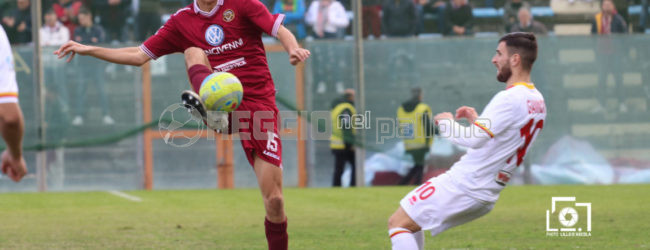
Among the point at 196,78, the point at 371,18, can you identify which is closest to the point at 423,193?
the point at 196,78

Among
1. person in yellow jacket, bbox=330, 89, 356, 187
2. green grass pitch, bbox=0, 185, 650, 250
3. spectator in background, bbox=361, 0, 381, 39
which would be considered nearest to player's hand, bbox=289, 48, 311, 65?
green grass pitch, bbox=0, 185, 650, 250

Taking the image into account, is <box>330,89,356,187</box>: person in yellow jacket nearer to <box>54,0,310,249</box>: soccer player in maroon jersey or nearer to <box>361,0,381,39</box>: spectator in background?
<box>361,0,381,39</box>: spectator in background

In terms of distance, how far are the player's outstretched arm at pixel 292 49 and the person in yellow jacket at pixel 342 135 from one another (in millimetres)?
11447

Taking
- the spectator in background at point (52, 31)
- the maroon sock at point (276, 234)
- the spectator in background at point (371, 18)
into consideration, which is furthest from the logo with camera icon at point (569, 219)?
the spectator in background at point (52, 31)

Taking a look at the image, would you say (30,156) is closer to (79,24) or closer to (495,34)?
(79,24)

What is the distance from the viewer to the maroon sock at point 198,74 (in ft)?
21.1

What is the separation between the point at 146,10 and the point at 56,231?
8839mm

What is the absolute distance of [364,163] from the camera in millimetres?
18297

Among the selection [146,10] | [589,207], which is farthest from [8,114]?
[146,10]

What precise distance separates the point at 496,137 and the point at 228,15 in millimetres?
2430

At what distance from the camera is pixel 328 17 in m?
18.2

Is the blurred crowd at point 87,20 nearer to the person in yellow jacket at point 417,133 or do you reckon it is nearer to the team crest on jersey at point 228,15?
the person in yellow jacket at point 417,133

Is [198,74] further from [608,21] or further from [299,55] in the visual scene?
[608,21]

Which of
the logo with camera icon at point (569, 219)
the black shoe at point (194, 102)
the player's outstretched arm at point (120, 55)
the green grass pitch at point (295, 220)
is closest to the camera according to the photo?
the black shoe at point (194, 102)
